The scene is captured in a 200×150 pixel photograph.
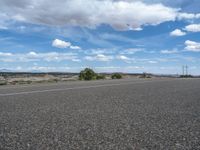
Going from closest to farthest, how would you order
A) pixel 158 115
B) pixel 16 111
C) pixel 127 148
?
pixel 127 148, pixel 158 115, pixel 16 111

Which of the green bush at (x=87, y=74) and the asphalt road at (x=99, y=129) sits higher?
the green bush at (x=87, y=74)

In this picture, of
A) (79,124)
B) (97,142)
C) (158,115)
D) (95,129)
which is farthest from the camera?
(158,115)

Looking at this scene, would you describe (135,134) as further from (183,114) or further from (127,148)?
(183,114)

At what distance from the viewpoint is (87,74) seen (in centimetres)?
3759

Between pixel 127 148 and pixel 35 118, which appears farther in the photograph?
pixel 35 118

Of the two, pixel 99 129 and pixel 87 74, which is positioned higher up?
pixel 87 74

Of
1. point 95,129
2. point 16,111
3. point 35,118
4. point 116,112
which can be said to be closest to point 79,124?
point 95,129

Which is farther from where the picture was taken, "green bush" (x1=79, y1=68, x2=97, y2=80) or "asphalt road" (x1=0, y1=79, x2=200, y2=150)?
"green bush" (x1=79, y1=68, x2=97, y2=80)

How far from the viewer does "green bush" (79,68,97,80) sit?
120 feet

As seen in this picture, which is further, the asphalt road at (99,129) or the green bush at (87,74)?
the green bush at (87,74)

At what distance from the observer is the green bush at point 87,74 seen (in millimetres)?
36678

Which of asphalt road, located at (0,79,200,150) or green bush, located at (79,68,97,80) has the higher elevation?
green bush, located at (79,68,97,80)

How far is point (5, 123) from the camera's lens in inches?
197

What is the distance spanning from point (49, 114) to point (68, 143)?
2.25 m
